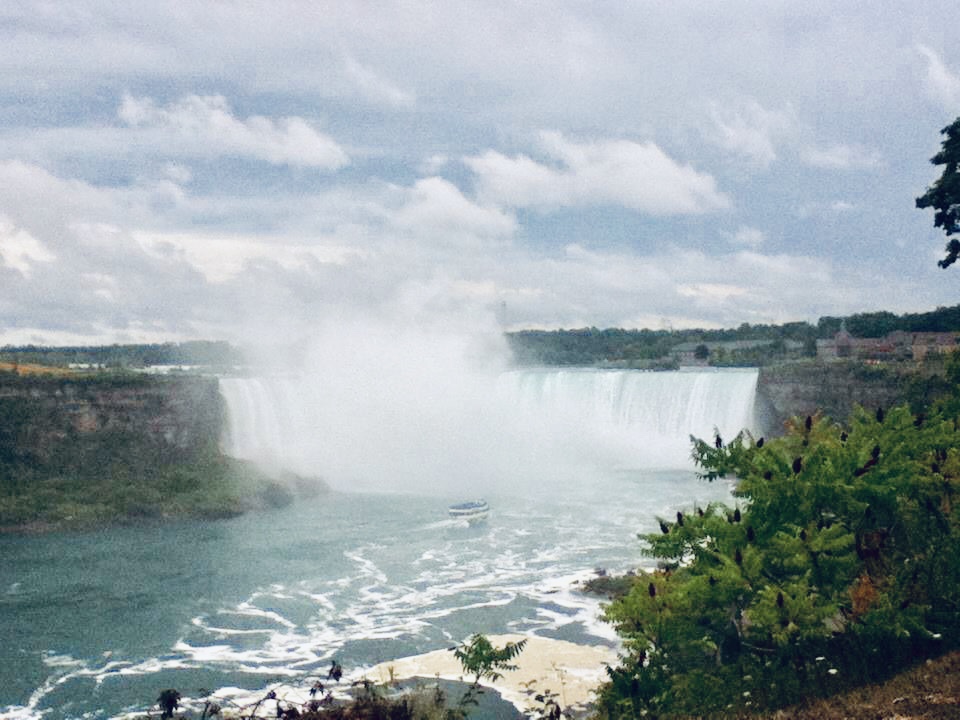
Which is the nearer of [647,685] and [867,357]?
[647,685]

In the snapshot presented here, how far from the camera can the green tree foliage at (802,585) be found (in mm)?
13062

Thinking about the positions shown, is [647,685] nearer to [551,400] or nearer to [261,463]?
[261,463]

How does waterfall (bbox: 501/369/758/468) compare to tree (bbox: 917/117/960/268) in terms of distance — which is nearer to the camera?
tree (bbox: 917/117/960/268)

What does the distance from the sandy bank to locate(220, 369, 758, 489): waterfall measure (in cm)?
3573

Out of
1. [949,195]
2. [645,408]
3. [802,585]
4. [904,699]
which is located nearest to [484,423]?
[645,408]

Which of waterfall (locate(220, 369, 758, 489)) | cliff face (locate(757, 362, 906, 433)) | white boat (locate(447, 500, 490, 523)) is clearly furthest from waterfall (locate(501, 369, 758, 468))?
white boat (locate(447, 500, 490, 523))

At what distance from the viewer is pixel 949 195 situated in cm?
2833

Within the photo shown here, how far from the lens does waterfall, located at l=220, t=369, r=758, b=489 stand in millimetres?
63125

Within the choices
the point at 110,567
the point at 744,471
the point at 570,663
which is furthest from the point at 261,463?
the point at 744,471

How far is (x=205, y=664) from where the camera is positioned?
2495 centimetres

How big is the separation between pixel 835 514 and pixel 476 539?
27.4 meters

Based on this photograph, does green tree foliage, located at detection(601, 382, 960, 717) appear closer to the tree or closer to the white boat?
the tree

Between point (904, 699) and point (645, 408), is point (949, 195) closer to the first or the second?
point (904, 699)

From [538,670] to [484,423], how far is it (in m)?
51.5
